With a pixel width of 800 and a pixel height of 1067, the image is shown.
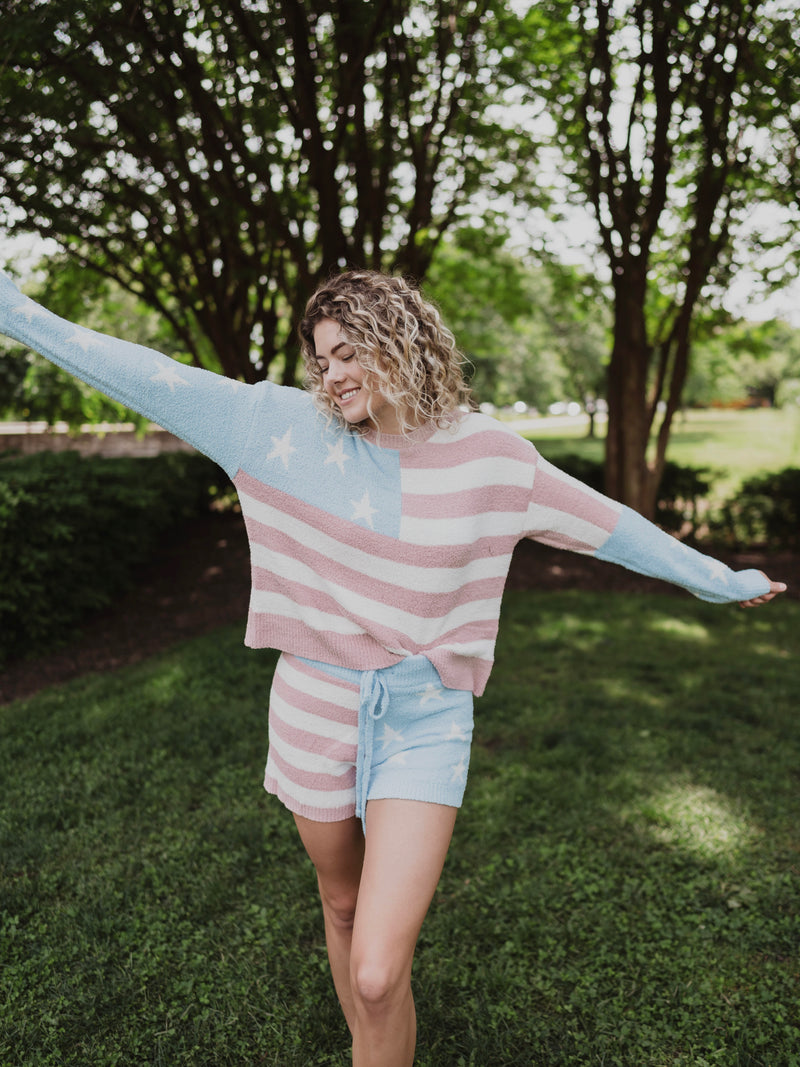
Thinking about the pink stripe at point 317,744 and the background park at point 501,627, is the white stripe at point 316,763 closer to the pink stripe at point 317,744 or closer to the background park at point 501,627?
the pink stripe at point 317,744

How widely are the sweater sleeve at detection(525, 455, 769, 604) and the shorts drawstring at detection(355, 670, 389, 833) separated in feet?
1.98

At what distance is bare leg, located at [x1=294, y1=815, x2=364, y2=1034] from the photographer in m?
2.18

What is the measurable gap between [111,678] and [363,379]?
4582 millimetres

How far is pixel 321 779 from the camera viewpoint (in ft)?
6.93

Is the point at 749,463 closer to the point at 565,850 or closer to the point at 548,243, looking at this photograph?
the point at 548,243

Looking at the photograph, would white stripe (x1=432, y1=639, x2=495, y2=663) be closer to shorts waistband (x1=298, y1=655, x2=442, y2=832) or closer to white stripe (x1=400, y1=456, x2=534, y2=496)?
shorts waistband (x1=298, y1=655, x2=442, y2=832)

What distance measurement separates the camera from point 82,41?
514 cm

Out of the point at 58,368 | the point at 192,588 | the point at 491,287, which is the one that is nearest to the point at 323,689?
the point at 192,588

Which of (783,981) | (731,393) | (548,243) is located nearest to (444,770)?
(783,981)

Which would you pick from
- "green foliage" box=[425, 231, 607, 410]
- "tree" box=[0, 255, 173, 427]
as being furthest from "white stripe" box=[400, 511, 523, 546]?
"tree" box=[0, 255, 173, 427]

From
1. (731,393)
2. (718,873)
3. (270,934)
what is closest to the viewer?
(270,934)

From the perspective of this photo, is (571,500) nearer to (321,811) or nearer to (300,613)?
(300,613)

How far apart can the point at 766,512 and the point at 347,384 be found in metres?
9.69

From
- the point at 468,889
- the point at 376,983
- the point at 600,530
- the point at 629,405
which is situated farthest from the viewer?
the point at 629,405
